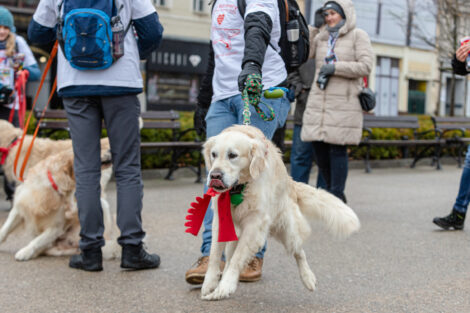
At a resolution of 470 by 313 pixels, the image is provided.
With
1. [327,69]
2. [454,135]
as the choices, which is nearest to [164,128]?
[327,69]

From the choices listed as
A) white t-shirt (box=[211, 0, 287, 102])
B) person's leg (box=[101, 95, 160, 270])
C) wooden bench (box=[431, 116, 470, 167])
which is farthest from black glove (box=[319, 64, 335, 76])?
wooden bench (box=[431, 116, 470, 167])

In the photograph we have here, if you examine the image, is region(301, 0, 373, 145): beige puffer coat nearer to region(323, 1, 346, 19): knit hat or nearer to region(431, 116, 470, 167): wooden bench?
region(323, 1, 346, 19): knit hat

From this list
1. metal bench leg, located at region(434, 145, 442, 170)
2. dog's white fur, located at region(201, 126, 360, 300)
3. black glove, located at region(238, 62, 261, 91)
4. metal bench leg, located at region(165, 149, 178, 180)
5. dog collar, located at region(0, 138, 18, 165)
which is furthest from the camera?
metal bench leg, located at region(434, 145, 442, 170)

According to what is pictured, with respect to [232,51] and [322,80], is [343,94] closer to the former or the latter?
[322,80]

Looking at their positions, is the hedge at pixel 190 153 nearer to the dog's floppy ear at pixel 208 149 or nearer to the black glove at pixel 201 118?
the black glove at pixel 201 118

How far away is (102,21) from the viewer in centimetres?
352

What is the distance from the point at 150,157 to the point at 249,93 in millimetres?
6121

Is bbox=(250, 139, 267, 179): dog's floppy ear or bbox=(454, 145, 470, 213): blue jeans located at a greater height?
bbox=(250, 139, 267, 179): dog's floppy ear

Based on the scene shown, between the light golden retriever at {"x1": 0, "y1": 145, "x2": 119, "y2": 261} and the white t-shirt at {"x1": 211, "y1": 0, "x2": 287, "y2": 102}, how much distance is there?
4.18 ft

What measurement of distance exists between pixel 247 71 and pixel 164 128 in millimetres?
6108

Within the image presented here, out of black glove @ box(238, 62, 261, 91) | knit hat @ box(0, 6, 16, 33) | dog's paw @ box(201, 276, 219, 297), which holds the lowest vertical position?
dog's paw @ box(201, 276, 219, 297)

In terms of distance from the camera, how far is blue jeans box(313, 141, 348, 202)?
5.84 meters

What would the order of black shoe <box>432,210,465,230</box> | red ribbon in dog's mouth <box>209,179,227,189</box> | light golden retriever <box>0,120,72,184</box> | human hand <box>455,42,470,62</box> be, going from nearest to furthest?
red ribbon in dog's mouth <box>209,179,227,189</box> < human hand <box>455,42,470,62</box> < black shoe <box>432,210,465,230</box> < light golden retriever <box>0,120,72,184</box>

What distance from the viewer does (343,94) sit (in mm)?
5906
